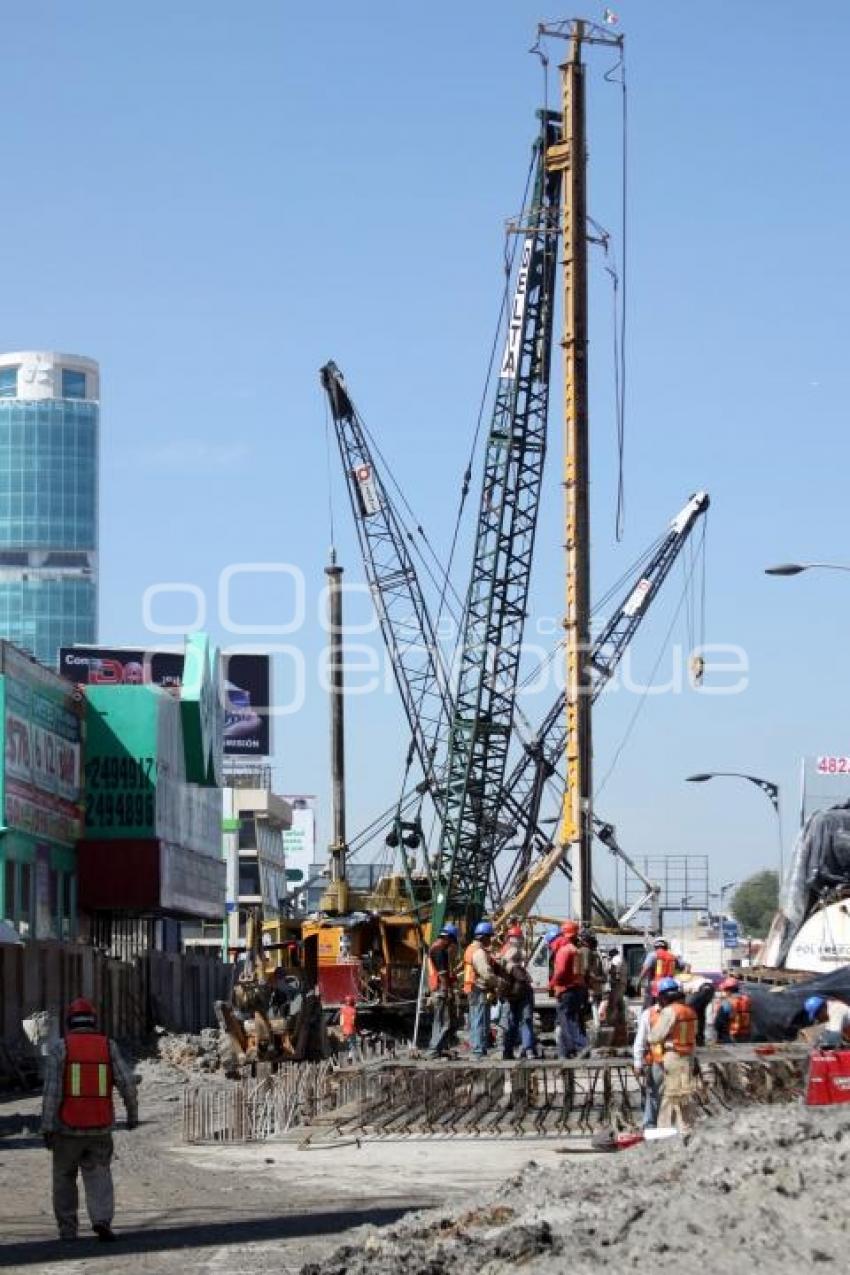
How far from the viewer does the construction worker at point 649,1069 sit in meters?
20.0

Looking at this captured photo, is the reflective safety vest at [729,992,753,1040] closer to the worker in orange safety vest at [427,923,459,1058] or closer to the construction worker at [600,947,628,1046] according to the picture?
the construction worker at [600,947,628,1046]

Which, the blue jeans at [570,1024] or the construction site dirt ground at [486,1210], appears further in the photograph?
the blue jeans at [570,1024]

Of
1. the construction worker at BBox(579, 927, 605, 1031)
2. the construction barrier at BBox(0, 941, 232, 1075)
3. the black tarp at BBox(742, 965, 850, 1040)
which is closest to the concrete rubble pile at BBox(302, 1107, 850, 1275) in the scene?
the construction worker at BBox(579, 927, 605, 1031)

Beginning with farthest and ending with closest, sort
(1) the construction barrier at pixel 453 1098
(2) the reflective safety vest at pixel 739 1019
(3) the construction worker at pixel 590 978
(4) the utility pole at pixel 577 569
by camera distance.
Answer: (4) the utility pole at pixel 577 569, (2) the reflective safety vest at pixel 739 1019, (3) the construction worker at pixel 590 978, (1) the construction barrier at pixel 453 1098

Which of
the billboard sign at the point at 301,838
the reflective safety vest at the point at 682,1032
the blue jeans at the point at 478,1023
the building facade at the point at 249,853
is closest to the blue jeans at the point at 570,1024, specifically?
the blue jeans at the point at 478,1023

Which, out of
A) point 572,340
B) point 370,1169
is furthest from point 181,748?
point 370,1169

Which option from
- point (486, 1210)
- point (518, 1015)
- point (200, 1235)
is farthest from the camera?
point (518, 1015)

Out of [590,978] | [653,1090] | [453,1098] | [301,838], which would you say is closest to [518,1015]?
[453,1098]

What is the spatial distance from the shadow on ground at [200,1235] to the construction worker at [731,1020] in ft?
46.6

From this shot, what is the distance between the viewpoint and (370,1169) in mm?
20047

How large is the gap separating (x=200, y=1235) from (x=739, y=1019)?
1624 cm

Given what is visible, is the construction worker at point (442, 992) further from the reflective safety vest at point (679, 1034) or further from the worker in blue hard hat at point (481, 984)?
the reflective safety vest at point (679, 1034)

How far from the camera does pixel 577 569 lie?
42656 mm

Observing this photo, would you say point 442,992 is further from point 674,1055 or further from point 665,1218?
point 665,1218
